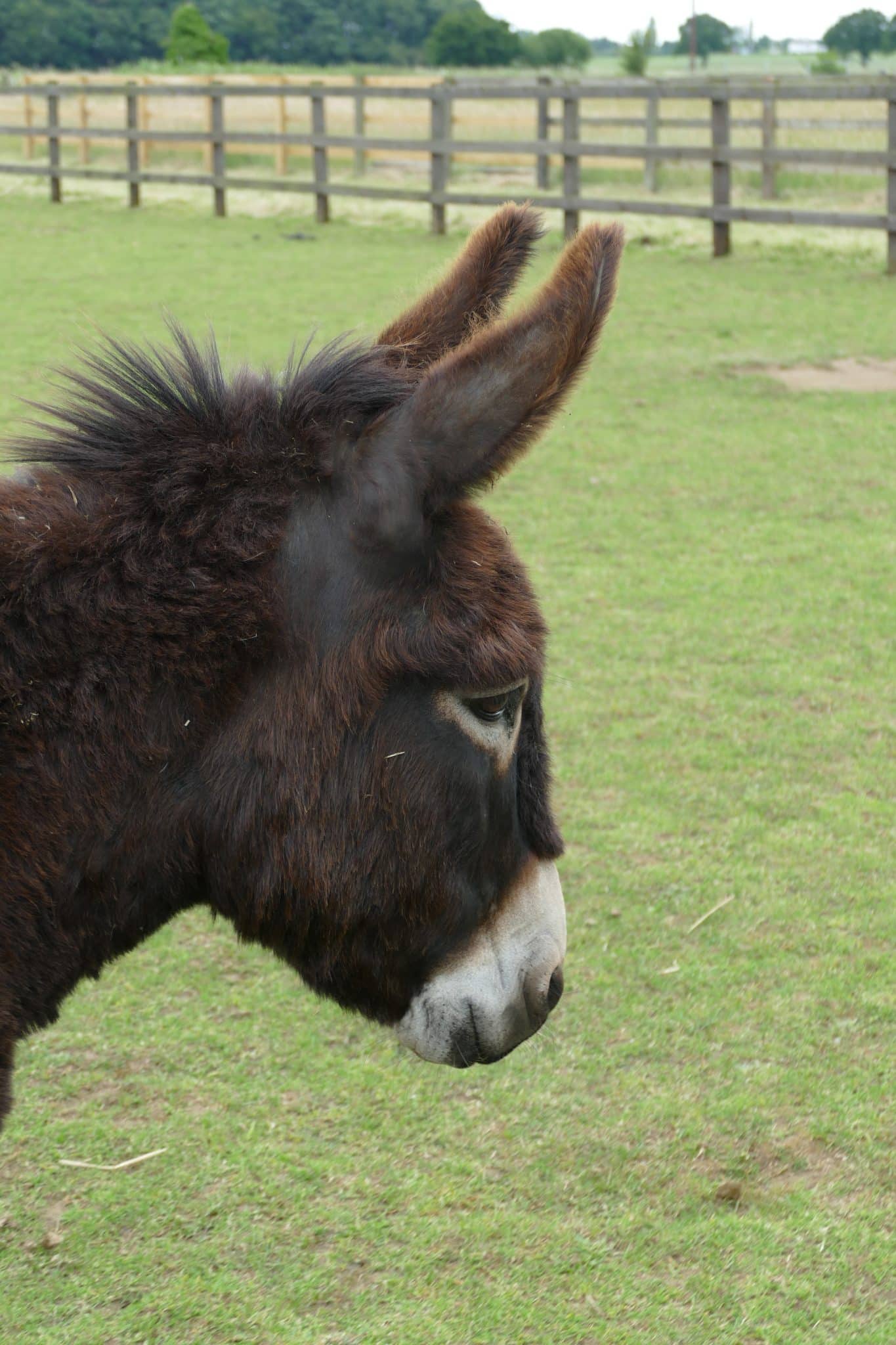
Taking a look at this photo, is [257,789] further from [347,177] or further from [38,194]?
[347,177]

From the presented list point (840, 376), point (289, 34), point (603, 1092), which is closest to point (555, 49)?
point (289, 34)

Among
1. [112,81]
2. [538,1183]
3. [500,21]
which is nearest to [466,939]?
[538,1183]

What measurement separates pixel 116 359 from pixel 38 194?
76.7ft

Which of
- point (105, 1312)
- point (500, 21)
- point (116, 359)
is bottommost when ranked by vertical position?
point (105, 1312)

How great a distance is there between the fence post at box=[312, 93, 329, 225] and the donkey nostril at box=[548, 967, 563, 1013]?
1919cm

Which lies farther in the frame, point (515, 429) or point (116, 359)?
point (116, 359)

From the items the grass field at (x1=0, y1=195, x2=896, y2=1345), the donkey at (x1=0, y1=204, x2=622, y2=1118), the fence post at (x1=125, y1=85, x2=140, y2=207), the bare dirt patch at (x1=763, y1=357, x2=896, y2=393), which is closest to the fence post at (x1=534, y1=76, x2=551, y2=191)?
the fence post at (x1=125, y1=85, x2=140, y2=207)

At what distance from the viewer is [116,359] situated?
6.79 ft

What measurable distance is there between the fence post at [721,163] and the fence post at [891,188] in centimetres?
191

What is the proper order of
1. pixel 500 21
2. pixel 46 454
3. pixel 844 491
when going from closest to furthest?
pixel 46 454, pixel 844 491, pixel 500 21

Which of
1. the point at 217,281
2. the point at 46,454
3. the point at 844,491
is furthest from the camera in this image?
the point at 217,281

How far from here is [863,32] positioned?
81.2 metres

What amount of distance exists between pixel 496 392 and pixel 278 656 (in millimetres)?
491

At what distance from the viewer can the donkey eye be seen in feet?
6.48
